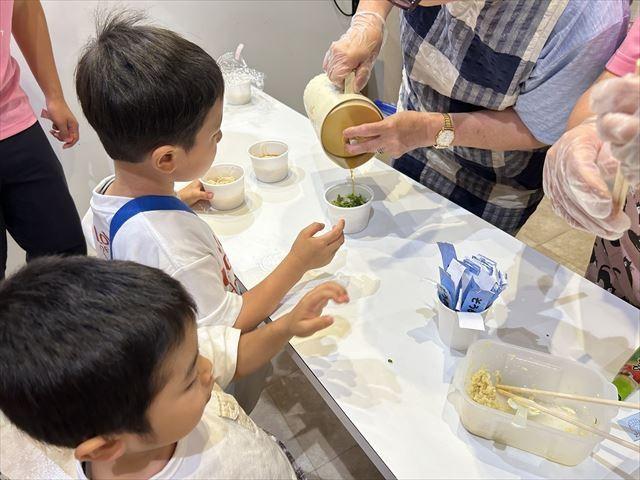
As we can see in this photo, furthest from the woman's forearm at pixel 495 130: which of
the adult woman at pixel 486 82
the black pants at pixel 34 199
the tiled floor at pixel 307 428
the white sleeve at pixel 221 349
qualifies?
the black pants at pixel 34 199

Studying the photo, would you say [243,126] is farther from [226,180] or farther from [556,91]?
[556,91]

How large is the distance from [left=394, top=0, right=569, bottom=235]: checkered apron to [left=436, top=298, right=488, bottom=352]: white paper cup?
544 millimetres

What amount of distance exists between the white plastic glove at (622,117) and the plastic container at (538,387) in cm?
37

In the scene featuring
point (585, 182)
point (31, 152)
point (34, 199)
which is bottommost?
point (34, 199)

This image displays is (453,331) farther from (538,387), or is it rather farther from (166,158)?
(166,158)

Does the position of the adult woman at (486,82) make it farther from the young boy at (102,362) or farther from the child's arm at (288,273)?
the young boy at (102,362)

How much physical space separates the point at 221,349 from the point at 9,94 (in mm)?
1087

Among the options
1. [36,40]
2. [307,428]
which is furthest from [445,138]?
[36,40]

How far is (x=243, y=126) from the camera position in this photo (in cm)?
169

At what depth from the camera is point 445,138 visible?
1.18 meters

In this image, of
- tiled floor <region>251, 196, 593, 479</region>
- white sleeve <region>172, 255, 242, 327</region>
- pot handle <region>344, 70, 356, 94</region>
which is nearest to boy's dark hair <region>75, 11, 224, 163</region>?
white sleeve <region>172, 255, 242, 327</region>

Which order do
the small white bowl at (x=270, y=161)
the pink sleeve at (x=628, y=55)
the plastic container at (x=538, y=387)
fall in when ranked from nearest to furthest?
the plastic container at (x=538, y=387) < the pink sleeve at (x=628, y=55) < the small white bowl at (x=270, y=161)

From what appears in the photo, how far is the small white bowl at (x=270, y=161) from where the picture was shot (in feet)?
4.48

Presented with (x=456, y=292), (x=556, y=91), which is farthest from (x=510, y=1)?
(x=456, y=292)
